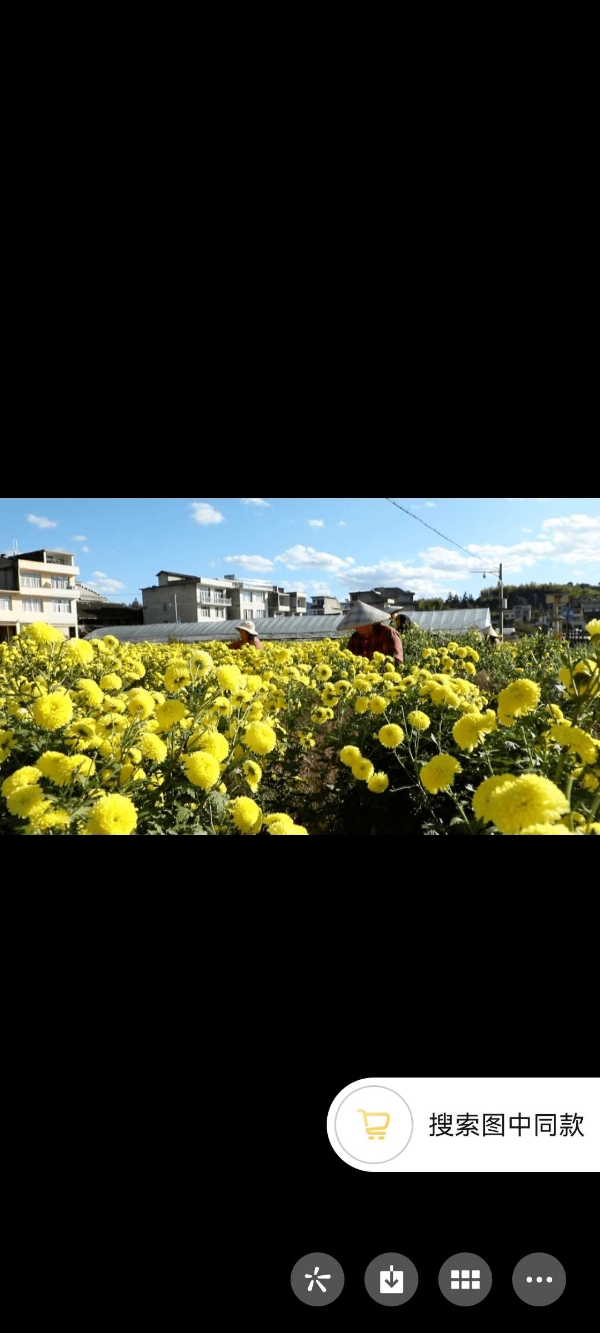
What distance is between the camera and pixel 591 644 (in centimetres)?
72

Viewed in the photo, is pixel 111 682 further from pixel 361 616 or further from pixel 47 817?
pixel 361 616

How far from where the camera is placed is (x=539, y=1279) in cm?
61

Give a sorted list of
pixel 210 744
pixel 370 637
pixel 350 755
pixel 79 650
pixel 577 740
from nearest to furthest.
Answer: pixel 577 740 < pixel 210 744 < pixel 79 650 < pixel 350 755 < pixel 370 637

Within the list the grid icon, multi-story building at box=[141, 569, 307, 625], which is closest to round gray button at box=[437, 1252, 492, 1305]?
the grid icon

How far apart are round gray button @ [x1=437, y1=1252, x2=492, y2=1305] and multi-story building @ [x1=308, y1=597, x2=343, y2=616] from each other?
2.57 ft

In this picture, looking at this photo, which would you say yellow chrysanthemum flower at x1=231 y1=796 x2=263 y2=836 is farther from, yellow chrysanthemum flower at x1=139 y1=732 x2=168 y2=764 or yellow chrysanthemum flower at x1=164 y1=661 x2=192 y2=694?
yellow chrysanthemum flower at x1=164 y1=661 x2=192 y2=694

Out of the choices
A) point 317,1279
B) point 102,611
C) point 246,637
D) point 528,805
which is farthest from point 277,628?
point 317,1279

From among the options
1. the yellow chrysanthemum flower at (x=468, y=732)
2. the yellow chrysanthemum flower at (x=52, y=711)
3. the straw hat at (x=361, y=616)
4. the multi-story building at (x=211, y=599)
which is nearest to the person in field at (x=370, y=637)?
the straw hat at (x=361, y=616)

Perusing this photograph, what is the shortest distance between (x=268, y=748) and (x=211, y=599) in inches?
10.4

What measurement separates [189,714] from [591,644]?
597mm
